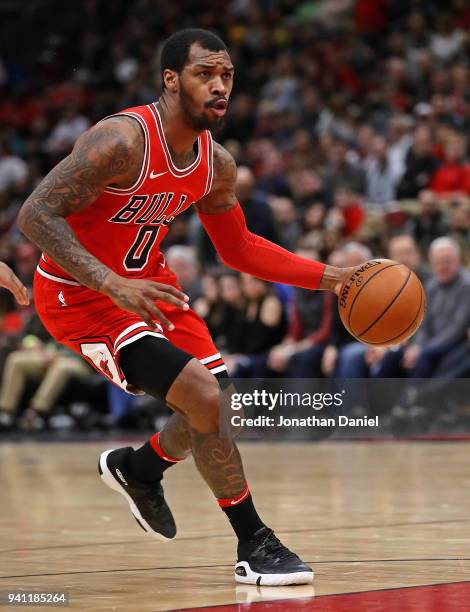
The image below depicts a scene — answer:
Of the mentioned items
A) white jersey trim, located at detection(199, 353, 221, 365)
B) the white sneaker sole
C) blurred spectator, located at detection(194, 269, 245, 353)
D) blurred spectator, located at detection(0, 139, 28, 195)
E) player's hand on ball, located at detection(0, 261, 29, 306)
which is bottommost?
the white sneaker sole

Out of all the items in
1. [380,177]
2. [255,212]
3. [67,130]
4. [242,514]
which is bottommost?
[242,514]

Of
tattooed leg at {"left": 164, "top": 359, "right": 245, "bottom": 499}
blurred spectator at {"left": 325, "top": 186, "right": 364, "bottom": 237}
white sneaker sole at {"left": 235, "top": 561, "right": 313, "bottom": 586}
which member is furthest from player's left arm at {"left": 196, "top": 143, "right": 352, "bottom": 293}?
blurred spectator at {"left": 325, "top": 186, "right": 364, "bottom": 237}

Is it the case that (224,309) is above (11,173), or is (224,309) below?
below

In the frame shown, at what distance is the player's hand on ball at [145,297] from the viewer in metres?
4.46

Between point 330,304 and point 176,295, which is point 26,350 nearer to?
point 330,304

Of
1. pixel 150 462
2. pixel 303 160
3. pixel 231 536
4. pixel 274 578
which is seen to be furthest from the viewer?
pixel 303 160

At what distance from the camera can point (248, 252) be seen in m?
5.54

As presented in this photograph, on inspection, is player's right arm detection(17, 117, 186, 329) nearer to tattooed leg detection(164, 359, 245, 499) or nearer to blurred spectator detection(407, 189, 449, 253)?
tattooed leg detection(164, 359, 245, 499)

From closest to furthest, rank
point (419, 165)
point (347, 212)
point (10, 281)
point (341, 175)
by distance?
point (10, 281) < point (419, 165) < point (347, 212) < point (341, 175)

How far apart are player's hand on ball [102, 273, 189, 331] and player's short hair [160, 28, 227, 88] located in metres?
1.02

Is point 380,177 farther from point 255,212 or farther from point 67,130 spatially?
point 67,130

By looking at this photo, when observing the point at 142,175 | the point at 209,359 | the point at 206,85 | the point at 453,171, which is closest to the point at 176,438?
the point at 209,359

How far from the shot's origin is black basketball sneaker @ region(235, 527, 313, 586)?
15.3ft

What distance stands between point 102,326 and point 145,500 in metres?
0.88
